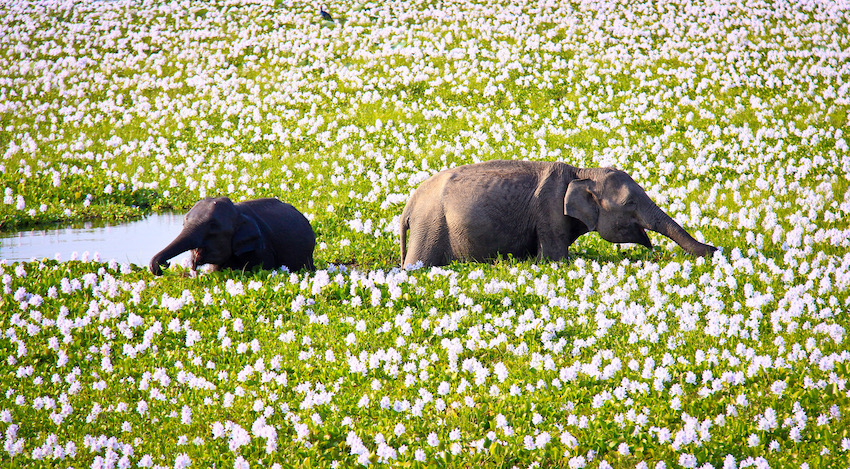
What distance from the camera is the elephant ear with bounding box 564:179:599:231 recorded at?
983cm

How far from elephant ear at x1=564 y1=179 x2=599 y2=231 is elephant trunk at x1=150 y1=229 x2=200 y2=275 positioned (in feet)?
15.3

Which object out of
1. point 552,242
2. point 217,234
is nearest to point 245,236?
point 217,234

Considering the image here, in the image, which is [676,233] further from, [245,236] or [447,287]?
[245,236]

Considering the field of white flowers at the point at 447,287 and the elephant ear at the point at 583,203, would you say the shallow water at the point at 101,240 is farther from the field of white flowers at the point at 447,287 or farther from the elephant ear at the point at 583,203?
the elephant ear at the point at 583,203

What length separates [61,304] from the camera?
9.21 metres

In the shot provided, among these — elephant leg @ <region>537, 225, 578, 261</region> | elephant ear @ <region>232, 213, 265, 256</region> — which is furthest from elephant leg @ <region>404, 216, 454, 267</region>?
elephant ear @ <region>232, 213, 265, 256</region>

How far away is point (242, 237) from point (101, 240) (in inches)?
214

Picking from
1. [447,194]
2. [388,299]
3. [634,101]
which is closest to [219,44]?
[634,101]

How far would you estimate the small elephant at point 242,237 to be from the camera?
9.45m

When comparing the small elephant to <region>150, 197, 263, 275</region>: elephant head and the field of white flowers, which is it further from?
the field of white flowers

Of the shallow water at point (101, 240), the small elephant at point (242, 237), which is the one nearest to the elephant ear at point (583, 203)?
the small elephant at point (242, 237)

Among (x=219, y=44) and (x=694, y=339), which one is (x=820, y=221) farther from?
(x=219, y=44)

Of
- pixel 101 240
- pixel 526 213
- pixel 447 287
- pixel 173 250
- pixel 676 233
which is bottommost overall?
pixel 101 240

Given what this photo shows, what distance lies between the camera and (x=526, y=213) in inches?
404
